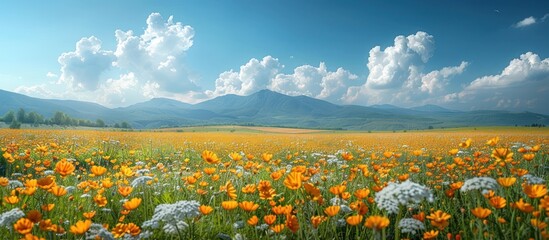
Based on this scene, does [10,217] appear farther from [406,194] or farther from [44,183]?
[406,194]

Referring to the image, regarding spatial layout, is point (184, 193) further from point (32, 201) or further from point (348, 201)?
point (348, 201)

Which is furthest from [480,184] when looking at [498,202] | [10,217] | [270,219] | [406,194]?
[10,217]

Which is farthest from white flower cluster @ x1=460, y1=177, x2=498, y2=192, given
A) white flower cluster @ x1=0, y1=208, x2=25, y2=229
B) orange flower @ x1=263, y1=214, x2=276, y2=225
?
white flower cluster @ x1=0, y1=208, x2=25, y2=229

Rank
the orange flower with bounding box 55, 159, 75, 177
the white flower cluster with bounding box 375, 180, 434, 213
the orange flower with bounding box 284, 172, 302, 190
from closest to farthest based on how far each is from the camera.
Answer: the white flower cluster with bounding box 375, 180, 434, 213, the orange flower with bounding box 284, 172, 302, 190, the orange flower with bounding box 55, 159, 75, 177

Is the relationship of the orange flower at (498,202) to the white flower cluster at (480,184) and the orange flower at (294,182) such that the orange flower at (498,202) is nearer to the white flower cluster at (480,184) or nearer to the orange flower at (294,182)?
the white flower cluster at (480,184)

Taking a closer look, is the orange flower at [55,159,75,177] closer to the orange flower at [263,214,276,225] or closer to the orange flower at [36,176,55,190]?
the orange flower at [36,176,55,190]

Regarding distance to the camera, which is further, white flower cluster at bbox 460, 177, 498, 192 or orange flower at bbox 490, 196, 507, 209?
white flower cluster at bbox 460, 177, 498, 192

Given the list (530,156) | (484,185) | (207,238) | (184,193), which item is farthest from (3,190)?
(530,156)

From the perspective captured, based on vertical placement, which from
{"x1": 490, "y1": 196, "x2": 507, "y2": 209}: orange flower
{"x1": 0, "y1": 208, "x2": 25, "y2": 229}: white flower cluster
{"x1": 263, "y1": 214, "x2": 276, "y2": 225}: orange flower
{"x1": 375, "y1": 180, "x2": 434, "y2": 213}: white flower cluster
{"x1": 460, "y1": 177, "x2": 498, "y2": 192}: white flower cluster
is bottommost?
{"x1": 0, "y1": 208, "x2": 25, "y2": 229}: white flower cluster

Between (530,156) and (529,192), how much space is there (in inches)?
70.3

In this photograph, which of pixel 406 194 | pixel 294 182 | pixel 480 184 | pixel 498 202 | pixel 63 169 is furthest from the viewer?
pixel 63 169

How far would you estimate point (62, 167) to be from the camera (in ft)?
11.4

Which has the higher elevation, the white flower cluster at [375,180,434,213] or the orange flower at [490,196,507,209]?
the white flower cluster at [375,180,434,213]

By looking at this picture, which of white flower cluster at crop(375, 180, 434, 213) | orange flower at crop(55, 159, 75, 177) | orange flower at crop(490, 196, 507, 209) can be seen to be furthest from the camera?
orange flower at crop(55, 159, 75, 177)
